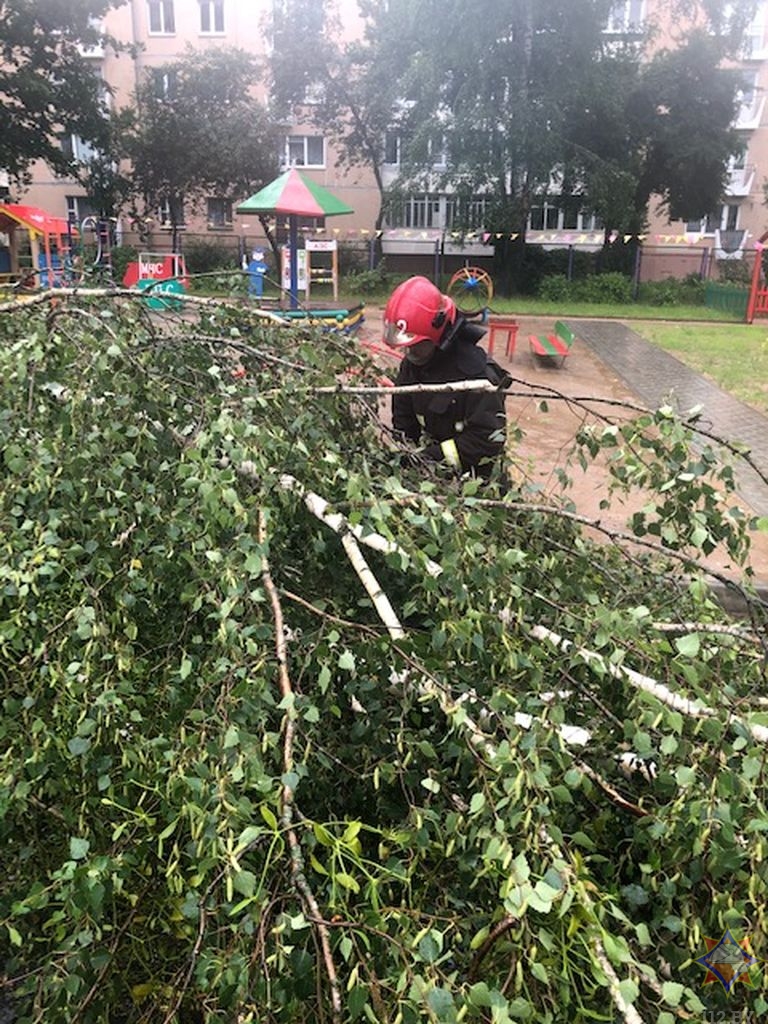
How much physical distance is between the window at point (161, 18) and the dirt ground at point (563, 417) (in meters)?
21.0

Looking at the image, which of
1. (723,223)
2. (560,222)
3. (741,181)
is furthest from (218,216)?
(741,181)

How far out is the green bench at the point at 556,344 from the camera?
1051cm

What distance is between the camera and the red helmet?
9.50 ft

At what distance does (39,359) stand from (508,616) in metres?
1.22

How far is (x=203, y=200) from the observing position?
28344 millimetres

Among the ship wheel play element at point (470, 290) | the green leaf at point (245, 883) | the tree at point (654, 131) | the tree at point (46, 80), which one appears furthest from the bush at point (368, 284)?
the green leaf at point (245, 883)

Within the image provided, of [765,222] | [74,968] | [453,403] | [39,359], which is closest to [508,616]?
[74,968]

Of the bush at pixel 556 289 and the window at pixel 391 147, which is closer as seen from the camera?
the bush at pixel 556 289

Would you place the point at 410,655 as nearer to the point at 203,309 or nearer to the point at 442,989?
the point at 442,989

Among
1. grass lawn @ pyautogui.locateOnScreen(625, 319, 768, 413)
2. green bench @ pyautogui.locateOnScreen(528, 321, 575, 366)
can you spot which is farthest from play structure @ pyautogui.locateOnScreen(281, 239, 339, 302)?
grass lawn @ pyautogui.locateOnScreen(625, 319, 768, 413)

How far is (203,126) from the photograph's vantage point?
2495cm

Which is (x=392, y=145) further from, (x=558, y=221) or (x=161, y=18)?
(x=161, y=18)

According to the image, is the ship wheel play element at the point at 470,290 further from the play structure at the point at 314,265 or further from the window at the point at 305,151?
the window at the point at 305,151

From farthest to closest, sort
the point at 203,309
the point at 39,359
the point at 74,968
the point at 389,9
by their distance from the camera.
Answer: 1. the point at 389,9
2. the point at 203,309
3. the point at 39,359
4. the point at 74,968
